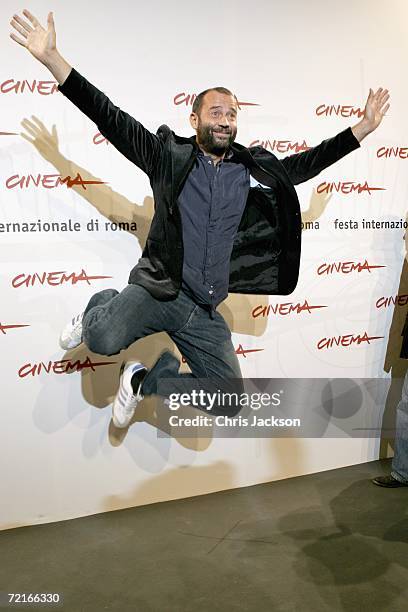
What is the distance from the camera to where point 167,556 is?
2.82 meters

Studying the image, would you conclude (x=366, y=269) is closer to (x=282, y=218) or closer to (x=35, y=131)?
(x=282, y=218)

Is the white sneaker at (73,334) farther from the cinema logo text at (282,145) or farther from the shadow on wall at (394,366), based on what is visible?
the shadow on wall at (394,366)

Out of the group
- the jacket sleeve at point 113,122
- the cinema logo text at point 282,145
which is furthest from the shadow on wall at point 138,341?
the jacket sleeve at point 113,122

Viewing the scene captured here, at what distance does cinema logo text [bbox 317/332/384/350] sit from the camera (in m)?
3.68

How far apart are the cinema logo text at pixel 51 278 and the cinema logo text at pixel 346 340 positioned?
4.57ft

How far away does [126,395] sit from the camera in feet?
8.51

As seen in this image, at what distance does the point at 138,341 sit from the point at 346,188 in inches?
58.3

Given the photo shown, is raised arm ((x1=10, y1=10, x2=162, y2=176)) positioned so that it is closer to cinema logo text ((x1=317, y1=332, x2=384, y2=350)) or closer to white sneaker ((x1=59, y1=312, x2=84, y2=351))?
white sneaker ((x1=59, y1=312, x2=84, y2=351))

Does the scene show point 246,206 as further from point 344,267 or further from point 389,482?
point 389,482

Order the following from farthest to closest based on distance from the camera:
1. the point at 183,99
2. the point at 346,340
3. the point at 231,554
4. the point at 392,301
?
the point at 392,301, the point at 346,340, the point at 183,99, the point at 231,554

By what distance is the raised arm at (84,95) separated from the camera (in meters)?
2.07

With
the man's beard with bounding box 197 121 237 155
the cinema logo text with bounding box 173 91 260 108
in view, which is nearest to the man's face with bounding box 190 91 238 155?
the man's beard with bounding box 197 121 237 155

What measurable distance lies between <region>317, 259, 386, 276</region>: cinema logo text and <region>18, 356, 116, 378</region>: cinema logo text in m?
1.32

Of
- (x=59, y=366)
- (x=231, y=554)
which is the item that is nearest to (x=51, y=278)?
(x=59, y=366)
